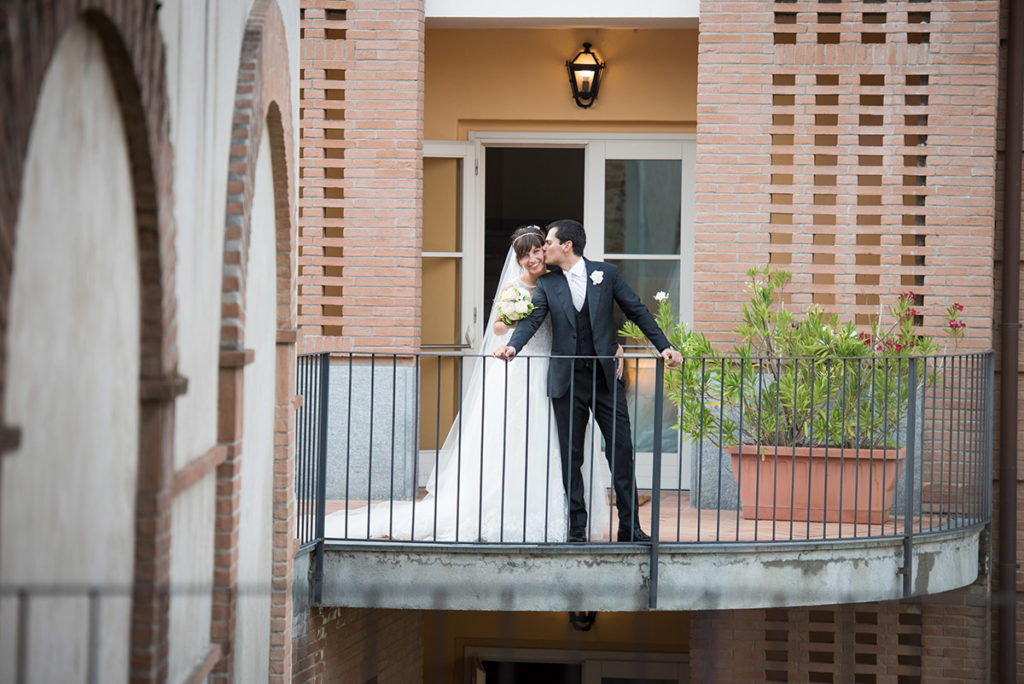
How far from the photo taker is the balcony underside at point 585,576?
6.16 m

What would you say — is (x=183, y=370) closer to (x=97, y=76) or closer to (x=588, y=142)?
(x=97, y=76)

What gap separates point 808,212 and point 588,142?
2174mm

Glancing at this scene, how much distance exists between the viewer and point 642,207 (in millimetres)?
9383

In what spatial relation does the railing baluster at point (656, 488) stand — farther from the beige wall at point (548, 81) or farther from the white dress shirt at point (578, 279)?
the beige wall at point (548, 81)

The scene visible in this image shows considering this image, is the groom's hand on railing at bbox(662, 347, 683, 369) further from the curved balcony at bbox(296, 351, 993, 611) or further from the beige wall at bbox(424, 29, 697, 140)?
the beige wall at bbox(424, 29, 697, 140)

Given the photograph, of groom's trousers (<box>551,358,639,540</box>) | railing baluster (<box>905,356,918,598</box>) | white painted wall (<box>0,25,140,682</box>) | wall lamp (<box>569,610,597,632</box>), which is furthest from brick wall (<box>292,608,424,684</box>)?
white painted wall (<box>0,25,140,682</box>)

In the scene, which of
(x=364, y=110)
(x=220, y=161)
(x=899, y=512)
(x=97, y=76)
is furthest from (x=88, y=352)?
(x=899, y=512)

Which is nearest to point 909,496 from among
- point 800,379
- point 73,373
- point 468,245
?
point 800,379

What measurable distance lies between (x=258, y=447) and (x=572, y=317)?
201cm

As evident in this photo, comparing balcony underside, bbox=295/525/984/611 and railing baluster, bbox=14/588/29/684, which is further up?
railing baluster, bbox=14/588/29/684

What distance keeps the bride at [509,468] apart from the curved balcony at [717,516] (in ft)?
0.05

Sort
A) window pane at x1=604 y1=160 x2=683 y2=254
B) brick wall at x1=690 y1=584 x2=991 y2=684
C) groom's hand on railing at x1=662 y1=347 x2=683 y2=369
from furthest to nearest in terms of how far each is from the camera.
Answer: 1. window pane at x1=604 y1=160 x2=683 y2=254
2. brick wall at x1=690 y1=584 x2=991 y2=684
3. groom's hand on railing at x1=662 y1=347 x2=683 y2=369

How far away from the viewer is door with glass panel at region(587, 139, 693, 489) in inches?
367

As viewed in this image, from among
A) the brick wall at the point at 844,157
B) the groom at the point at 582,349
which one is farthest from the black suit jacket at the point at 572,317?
the brick wall at the point at 844,157
